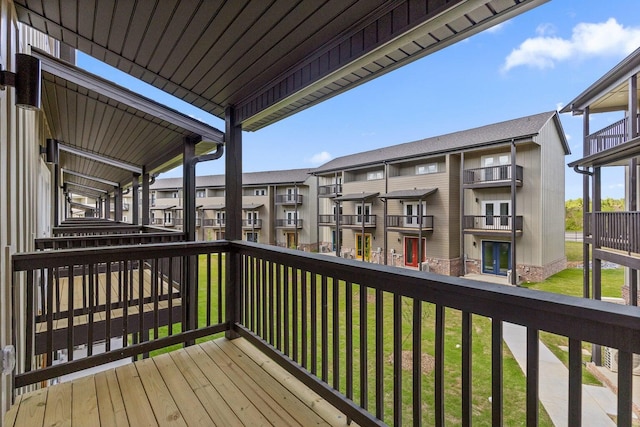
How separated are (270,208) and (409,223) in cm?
896

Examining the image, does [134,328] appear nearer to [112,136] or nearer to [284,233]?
[112,136]

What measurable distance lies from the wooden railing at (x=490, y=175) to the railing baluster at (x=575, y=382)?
405 inches

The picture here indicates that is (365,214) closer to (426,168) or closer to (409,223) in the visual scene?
(409,223)

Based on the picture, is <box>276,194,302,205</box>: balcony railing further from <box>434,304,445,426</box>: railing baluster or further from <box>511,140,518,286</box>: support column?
<box>434,304,445,426</box>: railing baluster

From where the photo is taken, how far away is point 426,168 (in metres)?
12.5

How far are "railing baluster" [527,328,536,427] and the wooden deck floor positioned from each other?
1063 millimetres

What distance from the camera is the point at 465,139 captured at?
35.9 feet

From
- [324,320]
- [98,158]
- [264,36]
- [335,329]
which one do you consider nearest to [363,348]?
[335,329]

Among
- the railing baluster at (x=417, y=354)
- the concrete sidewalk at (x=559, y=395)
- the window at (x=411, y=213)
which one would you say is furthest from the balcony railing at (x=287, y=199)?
the railing baluster at (x=417, y=354)

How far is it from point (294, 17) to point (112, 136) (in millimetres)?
4672

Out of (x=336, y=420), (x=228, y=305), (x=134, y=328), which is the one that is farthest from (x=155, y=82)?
(x=336, y=420)

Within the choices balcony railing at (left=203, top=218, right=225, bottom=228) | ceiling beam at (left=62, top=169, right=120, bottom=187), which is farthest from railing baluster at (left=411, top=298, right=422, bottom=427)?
balcony railing at (left=203, top=218, right=225, bottom=228)

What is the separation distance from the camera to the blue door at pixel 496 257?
412 inches

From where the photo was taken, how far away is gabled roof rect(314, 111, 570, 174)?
927 cm
